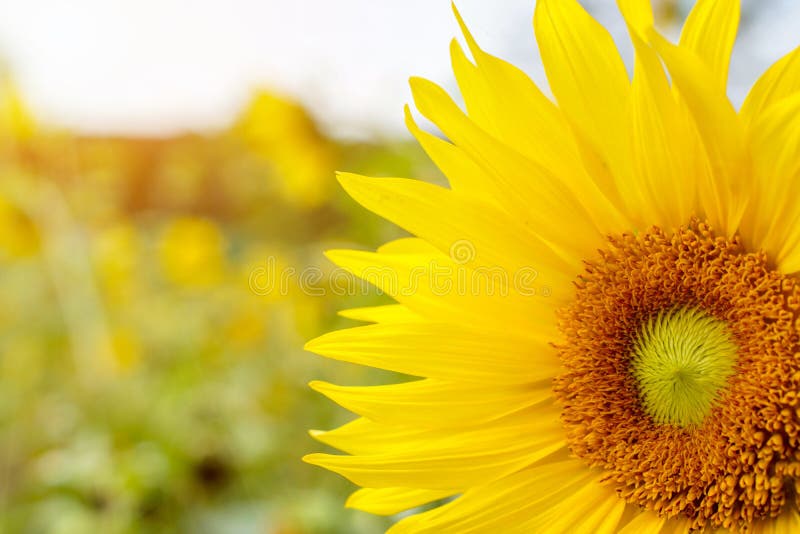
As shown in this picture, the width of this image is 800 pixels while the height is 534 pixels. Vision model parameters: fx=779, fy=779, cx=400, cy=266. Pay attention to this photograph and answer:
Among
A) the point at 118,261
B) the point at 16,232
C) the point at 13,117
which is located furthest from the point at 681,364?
the point at 118,261

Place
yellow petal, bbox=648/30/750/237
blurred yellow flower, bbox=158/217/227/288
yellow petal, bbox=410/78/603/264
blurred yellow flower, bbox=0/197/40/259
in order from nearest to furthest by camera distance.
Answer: yellow petal, bbox=648/30/750/237 → yellow petal, bbox=410/78/603/264 → blurred yellow flower, bbox=0/197/40/259 → blurred yellow flower, bbox=158/217/227/288

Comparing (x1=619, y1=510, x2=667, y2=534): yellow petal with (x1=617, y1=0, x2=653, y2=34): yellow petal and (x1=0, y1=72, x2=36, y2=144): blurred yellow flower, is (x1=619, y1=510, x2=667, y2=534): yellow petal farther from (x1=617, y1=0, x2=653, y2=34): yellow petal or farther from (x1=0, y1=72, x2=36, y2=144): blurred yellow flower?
(x1=0, y1=72, x2=36, y2=144): blurred yellow flower

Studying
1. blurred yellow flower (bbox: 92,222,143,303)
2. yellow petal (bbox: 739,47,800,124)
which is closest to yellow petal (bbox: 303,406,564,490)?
yellow petal (bbox: 739,47,800,124)

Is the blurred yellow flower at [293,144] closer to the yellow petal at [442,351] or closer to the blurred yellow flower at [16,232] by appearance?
the blurred yellow flower at [16,232]

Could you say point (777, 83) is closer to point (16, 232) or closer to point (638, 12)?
point (638, 12)

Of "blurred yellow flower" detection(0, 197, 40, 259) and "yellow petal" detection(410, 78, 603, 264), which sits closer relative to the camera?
"yellow petal" detection(410, 78, 603, 264)

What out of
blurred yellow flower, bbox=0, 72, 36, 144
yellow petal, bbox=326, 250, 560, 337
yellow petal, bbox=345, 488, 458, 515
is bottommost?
yellow petal, bbox=345, 488, 458, 515

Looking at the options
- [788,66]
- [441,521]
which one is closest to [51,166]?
[441,521]
